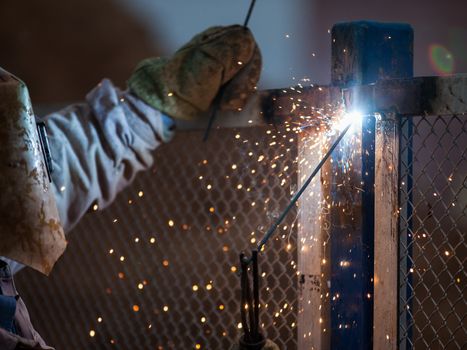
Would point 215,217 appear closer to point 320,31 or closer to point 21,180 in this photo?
point 320,31

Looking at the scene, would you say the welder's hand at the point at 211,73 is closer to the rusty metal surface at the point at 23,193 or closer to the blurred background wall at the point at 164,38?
the rusty metal surface at the point at 23,193

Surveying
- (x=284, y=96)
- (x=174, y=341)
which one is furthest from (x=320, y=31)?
(x=284, y=96)

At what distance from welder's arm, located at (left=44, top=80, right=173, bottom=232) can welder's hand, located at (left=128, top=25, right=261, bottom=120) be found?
14cm

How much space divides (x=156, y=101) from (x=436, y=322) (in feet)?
13.0

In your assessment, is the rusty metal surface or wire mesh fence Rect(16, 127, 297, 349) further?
wire mesh fence Rect(16, 127, 297, 349)

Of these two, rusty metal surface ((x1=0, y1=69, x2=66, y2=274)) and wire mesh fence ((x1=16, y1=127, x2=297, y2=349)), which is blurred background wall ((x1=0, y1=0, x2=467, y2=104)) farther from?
rusty metal surface ((x1=0, y1=69, x2=66, y2=274))

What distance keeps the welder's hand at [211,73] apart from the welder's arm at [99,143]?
0.14m

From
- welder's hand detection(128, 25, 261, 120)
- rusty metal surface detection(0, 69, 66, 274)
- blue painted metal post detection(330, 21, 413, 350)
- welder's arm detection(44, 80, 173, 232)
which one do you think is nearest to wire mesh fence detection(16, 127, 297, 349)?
welder's arm detection(44, 80, 173, 232)

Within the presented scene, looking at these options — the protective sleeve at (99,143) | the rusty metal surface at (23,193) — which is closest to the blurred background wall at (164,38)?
the protective sleeve at (99,143)

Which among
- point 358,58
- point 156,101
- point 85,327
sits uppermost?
point 358,58

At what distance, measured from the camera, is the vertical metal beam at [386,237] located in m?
1.90

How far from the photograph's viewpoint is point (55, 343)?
12.5 ft

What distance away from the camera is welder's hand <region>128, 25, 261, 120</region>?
212cm

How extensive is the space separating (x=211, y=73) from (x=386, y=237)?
822 mm
